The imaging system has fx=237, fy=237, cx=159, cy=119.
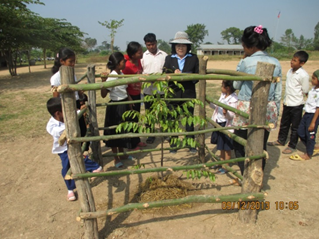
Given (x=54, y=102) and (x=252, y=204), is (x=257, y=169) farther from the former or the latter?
(x=54, y=102)

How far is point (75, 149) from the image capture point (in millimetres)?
1896

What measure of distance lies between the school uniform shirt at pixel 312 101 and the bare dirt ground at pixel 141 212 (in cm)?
78

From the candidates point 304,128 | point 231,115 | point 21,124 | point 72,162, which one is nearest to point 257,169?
point 231,115

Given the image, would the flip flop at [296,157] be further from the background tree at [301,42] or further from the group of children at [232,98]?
the background tree at [301,42]

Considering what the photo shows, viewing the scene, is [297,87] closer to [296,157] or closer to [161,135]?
[296,157]

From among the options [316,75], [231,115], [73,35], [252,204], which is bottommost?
[252,204]

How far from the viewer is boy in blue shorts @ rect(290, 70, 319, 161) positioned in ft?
10.8

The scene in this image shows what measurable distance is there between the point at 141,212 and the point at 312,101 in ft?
9.24

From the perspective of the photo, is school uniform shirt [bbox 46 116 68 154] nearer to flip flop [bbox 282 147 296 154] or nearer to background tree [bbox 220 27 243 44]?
flip flop [bbox 282 147 296 154]

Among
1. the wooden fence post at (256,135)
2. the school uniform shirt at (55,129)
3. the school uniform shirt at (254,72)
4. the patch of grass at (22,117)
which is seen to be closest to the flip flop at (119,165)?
the school uniform shirt at (55,129)

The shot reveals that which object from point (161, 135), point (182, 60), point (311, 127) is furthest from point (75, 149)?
point (311, 127)

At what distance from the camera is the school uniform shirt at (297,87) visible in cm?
356

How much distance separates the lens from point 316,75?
3.25 meters

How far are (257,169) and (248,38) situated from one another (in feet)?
4.14
